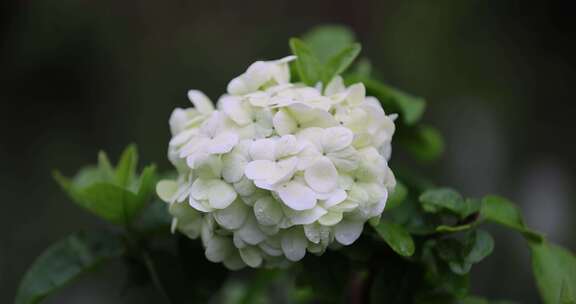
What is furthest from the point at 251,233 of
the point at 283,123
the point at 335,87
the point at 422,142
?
the point at 422,142

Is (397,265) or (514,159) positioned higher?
(397,265)

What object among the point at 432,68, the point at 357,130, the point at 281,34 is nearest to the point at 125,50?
the point at 281,34

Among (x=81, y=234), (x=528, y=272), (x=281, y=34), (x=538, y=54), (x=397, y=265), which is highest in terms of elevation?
(x=81, y=234)

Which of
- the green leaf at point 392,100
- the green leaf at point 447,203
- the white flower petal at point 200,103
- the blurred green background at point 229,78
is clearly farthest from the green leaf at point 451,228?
the blurred green background at point 229,78

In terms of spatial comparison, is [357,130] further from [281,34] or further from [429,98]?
[281,34]

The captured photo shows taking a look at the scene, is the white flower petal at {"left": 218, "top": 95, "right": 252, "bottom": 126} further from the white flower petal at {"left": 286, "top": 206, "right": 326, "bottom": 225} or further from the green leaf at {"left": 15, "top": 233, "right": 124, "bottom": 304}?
the green leaf at {"left": 15, "top": 233, "right": 124, "bottom": 304}

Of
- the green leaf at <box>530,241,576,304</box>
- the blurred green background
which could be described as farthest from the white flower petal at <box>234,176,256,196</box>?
the blurred green background

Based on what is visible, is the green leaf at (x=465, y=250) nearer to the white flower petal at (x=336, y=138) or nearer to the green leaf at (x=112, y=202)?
the white flower petal at (x=336, y=138)
